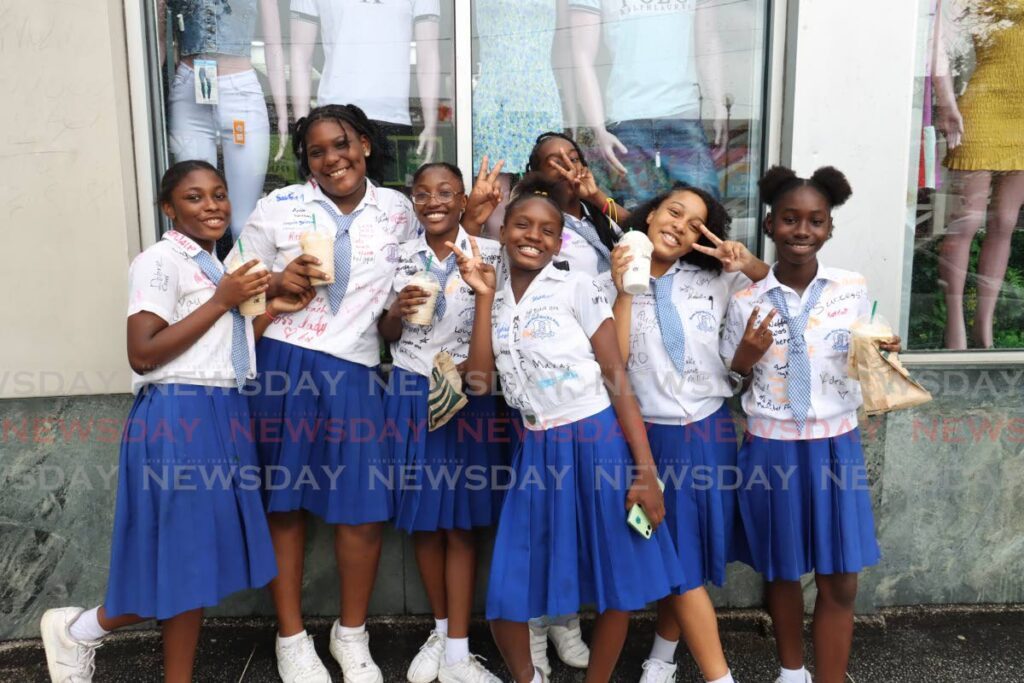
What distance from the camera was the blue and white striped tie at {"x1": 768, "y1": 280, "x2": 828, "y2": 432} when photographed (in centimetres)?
236

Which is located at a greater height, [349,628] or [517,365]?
[517,365]

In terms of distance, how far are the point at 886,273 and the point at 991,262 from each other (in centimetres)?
73

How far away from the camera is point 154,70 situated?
3.06 metres

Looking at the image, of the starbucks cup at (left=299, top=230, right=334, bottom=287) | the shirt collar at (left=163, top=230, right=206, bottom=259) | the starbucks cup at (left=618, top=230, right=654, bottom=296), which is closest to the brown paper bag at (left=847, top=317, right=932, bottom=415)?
the starbucks cup at (left=618, top=230, right=654, bottom=296)

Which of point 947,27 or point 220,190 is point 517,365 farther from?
point 947,27

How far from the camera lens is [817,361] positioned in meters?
2.37

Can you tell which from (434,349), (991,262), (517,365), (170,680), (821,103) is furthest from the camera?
(991,262)

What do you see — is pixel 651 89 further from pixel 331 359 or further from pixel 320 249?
pixel 331 359

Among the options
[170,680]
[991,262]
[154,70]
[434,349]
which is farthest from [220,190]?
[991,262]

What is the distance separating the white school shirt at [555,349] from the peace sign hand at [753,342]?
1.51 feet

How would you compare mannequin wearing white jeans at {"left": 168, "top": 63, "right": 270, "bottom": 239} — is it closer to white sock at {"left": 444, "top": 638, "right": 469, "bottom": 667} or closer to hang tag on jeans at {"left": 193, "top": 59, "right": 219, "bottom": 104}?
hang tag on jeans at {"left": 193, "top": 59, "right": 219, "bottom": 104}

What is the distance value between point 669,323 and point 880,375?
24.9 inches

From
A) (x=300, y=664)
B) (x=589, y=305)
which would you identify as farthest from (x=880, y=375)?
(x=300, y=664)

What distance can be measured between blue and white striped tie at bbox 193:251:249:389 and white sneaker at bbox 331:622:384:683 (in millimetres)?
1084
